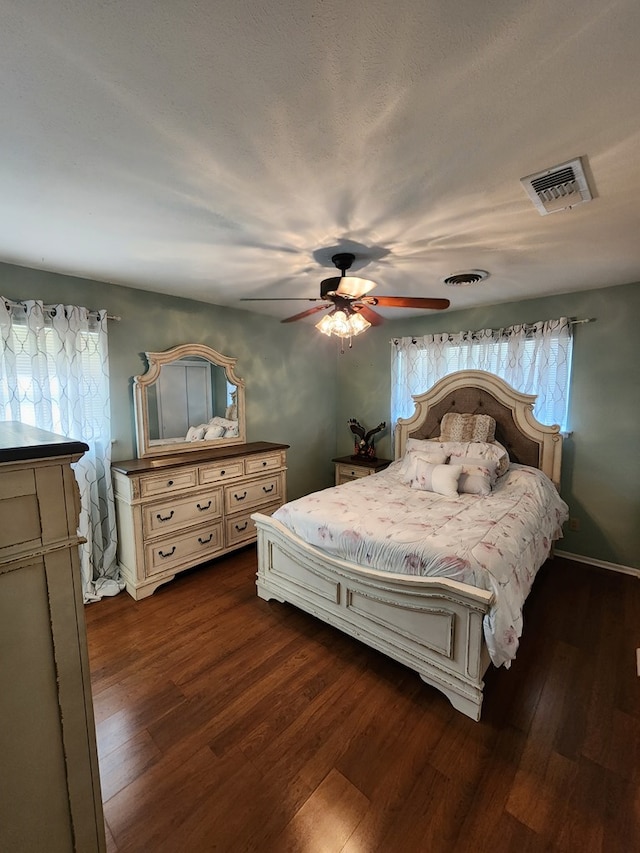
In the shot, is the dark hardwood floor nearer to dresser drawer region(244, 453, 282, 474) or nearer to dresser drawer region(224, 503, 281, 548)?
dresser drawer region(224, 503, 281, 548)

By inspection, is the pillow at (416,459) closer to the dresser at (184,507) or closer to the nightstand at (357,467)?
the nightstand at (357,467)

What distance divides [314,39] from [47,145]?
3.33 ft

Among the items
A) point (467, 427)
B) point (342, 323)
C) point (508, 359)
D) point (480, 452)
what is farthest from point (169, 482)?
A: point (508, 359)

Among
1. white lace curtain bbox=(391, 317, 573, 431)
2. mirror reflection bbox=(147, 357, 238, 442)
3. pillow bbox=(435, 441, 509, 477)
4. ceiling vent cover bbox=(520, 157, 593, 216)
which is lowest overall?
pillow bbox=(435, 441, 509, 477)

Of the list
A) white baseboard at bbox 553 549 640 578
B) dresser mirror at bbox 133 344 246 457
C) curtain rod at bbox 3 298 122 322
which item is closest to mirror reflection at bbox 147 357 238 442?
dresser mirror at bbox 133 344 246 457

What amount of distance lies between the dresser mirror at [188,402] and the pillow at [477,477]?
7.18 feet

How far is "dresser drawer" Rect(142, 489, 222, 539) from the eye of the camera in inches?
107

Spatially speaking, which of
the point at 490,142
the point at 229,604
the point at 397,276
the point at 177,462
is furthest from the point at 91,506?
the point at 490,142

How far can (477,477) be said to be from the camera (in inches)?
110

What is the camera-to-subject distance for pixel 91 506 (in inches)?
106

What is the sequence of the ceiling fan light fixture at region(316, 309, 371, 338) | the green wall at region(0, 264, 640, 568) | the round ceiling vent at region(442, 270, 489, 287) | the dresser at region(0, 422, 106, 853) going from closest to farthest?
the dresser at region(0, 422, 106, 853) < the ceiling fan light fixture at region(316, 309, 371, 338) < the round ceiling vent at region(442, 270, 489, 287) < the green wall at region(0, 264, 640, 568)

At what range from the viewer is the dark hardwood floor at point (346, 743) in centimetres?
126

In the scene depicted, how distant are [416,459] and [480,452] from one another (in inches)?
22.5

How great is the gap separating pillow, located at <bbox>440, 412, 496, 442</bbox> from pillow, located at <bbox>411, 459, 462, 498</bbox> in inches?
27.0
